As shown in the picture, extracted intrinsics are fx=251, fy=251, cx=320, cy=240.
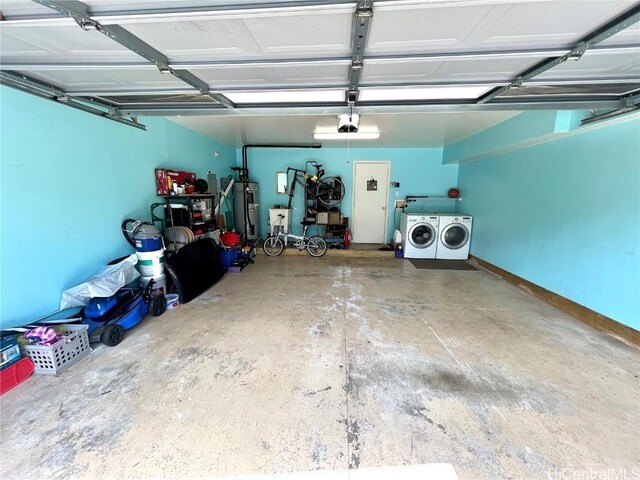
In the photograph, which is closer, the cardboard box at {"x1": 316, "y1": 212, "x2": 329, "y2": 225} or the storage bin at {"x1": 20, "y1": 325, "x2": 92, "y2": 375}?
the storage bin at {"x1": 20, "y1": 325, "x2": 92, "y2": 375}

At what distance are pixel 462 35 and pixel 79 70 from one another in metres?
2.46

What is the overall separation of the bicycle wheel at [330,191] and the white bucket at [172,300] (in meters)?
3.63

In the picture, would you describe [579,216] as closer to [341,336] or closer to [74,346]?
[341,336]

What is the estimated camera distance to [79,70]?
68.6 inches

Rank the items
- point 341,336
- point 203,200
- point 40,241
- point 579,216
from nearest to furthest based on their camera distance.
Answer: point 40,241
point 341,336
point 579,216
point 203,200

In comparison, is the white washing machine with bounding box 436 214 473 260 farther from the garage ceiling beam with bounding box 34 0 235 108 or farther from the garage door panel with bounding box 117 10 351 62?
the garage ceiling beam with bounding box 34 0 235 108

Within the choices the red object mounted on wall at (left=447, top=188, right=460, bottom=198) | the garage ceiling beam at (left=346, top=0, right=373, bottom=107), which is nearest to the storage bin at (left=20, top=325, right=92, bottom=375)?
the garage ceiling beam at (left=346, top=0, right=373, bottom=107)

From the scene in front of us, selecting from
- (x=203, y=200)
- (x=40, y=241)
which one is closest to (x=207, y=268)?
(x=203, y=200)

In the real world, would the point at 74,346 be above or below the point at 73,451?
above

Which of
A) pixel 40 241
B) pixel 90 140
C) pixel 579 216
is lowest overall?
pixel 40 241

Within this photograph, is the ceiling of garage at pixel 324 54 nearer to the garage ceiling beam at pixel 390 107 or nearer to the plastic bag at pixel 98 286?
the garage ceiling beam at pixel 390 107

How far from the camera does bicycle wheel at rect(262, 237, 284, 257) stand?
551cm

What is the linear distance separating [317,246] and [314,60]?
4.06 meters

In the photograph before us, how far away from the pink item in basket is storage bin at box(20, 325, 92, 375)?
0.04 meters
